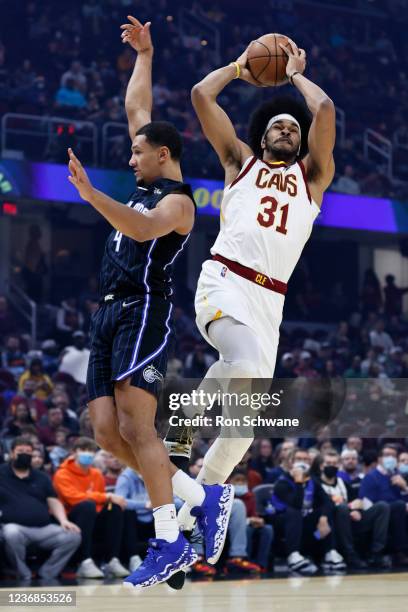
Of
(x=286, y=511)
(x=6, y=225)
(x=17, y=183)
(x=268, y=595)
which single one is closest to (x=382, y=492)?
(x=286, y=511)

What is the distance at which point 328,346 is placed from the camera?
21531 millimetres

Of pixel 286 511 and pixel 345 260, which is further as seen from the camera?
pixel 345 260

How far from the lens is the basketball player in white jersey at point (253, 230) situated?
6504 millimetres

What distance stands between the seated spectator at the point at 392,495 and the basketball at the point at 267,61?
7302mm

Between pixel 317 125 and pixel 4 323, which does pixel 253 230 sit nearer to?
pixel 317 125

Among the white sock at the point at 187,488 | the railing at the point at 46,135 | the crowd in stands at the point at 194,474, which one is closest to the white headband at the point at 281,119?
the white sock at the point at 187,488

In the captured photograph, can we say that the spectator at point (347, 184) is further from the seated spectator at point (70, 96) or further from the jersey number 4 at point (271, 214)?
the jersey number 4 at point (271, 214)

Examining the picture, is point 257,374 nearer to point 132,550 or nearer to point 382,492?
point 132,550

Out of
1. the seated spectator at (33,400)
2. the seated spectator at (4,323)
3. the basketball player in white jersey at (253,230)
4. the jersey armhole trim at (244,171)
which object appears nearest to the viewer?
the basketball player in white jersey at (253,230)

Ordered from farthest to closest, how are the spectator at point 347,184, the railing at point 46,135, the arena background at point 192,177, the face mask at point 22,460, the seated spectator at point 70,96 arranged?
1. the spectator at point 347,184
2. the seated spectator at point 70,96
3. the railing at point 46,135
4. the arena background at point 192,177
5. the face mask at point 22,460

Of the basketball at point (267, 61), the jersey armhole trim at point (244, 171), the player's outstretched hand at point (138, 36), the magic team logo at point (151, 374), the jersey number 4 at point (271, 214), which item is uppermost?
the player's outstretched hand at point (138, 36)

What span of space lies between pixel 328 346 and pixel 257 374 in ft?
50.1

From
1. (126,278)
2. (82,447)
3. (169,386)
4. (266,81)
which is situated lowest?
(82,447)

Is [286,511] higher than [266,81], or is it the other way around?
[266,81]
